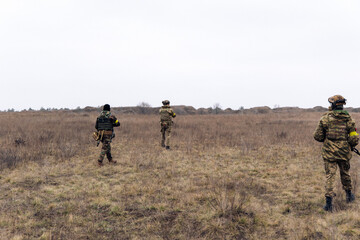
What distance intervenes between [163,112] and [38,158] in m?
5.06

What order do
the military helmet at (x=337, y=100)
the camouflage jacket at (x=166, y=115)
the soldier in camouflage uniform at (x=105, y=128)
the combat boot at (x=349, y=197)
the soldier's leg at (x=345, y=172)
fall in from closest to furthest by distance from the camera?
the military helmet at (x=337, y=100)
the soldier's leg at (x=345, y=172)
the combat boot at (x=349, y=197)
the soldier in camouflage uniform at (x=105, y=128)
the camouflage jacket at (x=166, y=115)

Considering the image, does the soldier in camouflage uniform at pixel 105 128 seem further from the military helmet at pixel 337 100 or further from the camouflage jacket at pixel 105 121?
the military helmet at pixel 337 100

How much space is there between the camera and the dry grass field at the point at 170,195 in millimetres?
3727

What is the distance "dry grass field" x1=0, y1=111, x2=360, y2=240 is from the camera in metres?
3.73

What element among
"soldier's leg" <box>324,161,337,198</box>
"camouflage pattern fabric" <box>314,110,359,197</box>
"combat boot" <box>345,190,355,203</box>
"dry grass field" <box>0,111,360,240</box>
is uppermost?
"camouflage pattern fabric" <box>314,110,359,197</box>

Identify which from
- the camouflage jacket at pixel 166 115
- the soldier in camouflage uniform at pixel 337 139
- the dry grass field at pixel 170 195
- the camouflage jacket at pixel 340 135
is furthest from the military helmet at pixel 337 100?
the camouflage jacket at pixel 166 115

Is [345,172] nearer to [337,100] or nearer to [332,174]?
[332,174]

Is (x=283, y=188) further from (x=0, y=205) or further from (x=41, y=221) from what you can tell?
(x=0, y=205)

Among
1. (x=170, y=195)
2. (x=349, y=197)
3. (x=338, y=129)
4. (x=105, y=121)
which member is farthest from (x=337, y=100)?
(x=105, y=121)

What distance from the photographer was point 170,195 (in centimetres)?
513

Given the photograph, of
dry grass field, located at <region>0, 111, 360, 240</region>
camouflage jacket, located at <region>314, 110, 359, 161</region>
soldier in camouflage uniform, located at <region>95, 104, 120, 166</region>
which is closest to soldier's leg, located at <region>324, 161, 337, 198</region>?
camouflage jacket, located at <region>314, 110, 359, 161</region>

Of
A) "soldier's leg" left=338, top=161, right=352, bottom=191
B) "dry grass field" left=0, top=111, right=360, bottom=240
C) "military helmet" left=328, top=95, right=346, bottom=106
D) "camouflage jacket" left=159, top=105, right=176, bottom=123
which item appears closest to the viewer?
"dry grass field" left=0, top=111, right=360, bottom=240

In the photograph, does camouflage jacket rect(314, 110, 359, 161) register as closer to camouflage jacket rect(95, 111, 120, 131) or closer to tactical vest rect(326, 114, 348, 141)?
tactical vest rect(326, 114, 348, 141)

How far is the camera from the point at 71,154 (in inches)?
347
